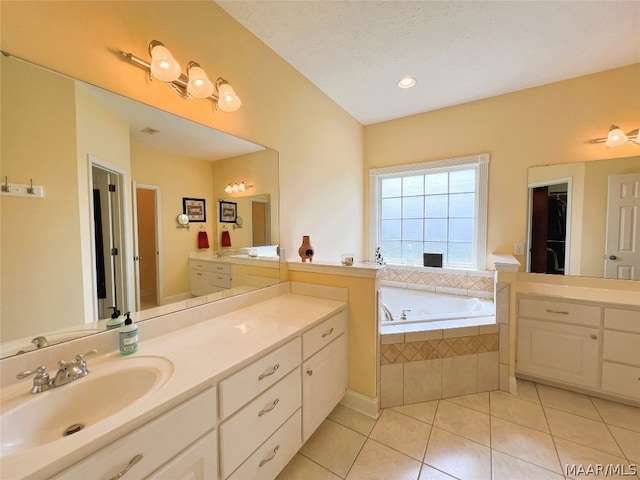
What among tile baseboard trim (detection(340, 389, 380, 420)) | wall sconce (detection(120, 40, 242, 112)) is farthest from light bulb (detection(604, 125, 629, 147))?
wall sconce (detection(120, 40, 242, 112))

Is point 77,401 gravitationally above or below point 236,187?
below

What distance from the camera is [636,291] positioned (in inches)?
81.3

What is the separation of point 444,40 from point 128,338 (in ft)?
8.61

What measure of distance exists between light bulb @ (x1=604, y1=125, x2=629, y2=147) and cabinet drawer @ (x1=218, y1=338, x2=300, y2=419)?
117 inches

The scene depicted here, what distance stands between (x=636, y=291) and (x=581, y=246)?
48 centimetres

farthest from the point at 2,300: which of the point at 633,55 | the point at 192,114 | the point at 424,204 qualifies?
the point at 633,55

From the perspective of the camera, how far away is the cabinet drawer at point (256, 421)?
3.21 ft

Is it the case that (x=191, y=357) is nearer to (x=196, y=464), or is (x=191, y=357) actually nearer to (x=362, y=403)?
(x=196, y=464)

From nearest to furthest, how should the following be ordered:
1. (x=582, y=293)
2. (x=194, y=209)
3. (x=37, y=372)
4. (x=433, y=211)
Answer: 1. (x=37, y=372)
2. (x=194, y=209)
3. (x=582, y=293)
4. (x=433, y=211)

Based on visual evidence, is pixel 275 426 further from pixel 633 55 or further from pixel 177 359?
pixel 633 55

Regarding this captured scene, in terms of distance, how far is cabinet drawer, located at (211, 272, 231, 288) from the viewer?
1.59 m

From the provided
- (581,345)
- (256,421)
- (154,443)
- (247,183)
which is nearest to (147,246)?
(247,183)

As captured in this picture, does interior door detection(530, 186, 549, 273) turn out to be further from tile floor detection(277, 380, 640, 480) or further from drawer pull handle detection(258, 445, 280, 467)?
drawer pull handle detection(258, 445, 280, 467)

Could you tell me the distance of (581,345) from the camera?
1934mm
